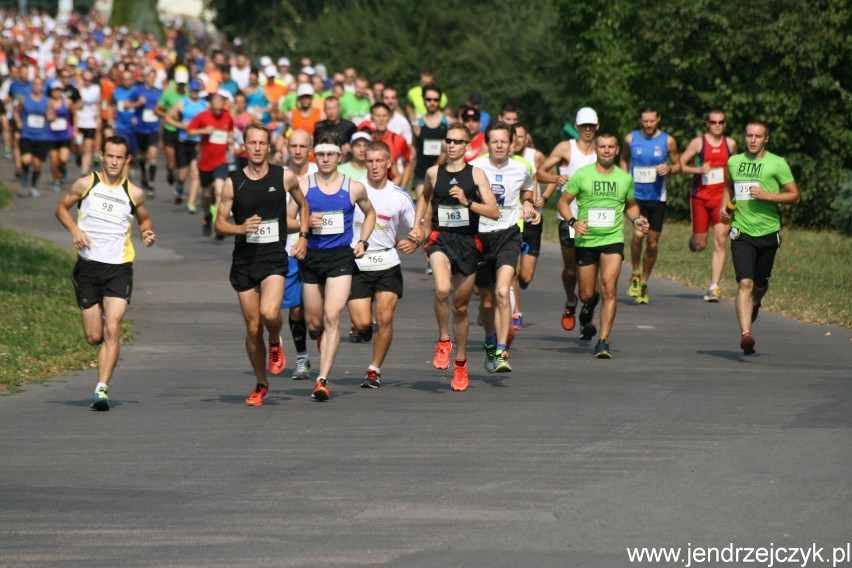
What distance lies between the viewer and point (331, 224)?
12.1m

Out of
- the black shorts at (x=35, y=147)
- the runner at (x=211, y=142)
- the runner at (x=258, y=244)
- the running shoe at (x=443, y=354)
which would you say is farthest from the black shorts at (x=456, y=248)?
the black shorts at (x=35, y=147)

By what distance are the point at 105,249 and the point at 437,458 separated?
11.0ft

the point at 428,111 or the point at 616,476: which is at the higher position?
the point at 428,111

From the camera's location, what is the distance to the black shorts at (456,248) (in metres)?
12.5

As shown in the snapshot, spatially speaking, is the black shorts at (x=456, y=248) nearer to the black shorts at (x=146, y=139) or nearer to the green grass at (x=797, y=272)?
the green grass at (x=797, y=272)

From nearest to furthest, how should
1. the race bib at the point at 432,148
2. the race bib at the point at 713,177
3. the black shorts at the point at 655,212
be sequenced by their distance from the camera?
the black shorts at the point at 655,212, the race bib at the point at 713,177, the race bib at the point at 432,148

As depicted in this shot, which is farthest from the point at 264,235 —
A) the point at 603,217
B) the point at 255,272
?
the point at 603,217

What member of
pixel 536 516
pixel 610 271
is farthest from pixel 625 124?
pixel 536 516

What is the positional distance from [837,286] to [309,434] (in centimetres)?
1018

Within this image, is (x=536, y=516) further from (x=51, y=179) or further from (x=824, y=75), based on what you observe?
(x=51, y=179)

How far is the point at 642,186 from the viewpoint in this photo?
18125 millimetres

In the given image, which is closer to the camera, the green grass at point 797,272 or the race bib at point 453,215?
the race bib at point 453,215

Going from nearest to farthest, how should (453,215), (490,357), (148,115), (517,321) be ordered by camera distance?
(453,215) < (490,357) < (517,321) < (148,115)

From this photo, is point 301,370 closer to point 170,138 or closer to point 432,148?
point 432,148
